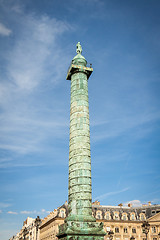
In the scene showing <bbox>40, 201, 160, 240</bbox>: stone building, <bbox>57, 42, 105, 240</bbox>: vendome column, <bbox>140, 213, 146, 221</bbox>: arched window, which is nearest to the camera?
<bbox>57, 42, 105, 240</bbox>: vendome column

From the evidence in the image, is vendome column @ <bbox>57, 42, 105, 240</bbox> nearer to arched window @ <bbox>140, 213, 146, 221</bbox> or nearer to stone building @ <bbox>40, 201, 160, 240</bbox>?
stone building @ <bbox>40, 201, 160, 240</bbox>

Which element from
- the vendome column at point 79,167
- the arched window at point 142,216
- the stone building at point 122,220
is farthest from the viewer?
the arched window at point 142,216

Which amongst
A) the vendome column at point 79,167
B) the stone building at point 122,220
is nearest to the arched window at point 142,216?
the stone building at point 122,220

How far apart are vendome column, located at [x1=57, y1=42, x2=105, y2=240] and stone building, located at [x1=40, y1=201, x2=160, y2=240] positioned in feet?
110

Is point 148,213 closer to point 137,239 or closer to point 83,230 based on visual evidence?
point 137,239

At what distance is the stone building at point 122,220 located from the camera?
4959 cm

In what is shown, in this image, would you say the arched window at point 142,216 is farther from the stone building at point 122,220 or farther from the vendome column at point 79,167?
the vendome column at point 79,167

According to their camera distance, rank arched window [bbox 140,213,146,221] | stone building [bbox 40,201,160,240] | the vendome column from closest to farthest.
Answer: the vendome column < stone building [bbox 40,201,160,240] < arched window [bbox 140,213,146,221]

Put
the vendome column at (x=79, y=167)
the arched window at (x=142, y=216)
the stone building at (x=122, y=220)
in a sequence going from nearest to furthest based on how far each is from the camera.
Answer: the vendome column at (x=79, y=167) < the stone building at (x=122, y=220) < the arched window at (x=142, y=216)

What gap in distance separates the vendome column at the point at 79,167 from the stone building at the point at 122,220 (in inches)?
1323

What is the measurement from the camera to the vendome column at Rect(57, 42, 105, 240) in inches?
572

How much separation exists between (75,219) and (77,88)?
31.4 feet

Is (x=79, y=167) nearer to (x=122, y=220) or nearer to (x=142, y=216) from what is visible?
(x=122, y=220)

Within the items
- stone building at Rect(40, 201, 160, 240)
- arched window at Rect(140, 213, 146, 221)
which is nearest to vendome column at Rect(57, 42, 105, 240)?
stone building at Rect(40, 201, 160, 240)
